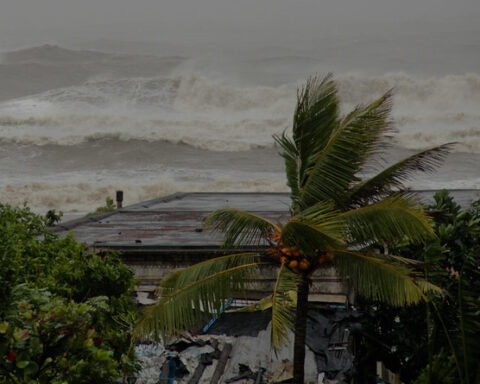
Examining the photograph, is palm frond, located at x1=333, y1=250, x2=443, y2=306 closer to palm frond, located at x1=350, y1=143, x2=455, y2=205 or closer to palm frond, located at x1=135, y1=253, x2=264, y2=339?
palm frond, located at x1=350, y1=143, x2=455, y2=205

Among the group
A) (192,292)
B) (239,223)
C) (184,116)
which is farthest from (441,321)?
(184,116)

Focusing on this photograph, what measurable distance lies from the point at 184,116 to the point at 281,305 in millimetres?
59846

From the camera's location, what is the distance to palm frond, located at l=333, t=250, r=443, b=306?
4922 millimetres

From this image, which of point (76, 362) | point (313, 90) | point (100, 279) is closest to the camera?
point (76, 362)

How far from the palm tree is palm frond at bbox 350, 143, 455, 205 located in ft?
0.04

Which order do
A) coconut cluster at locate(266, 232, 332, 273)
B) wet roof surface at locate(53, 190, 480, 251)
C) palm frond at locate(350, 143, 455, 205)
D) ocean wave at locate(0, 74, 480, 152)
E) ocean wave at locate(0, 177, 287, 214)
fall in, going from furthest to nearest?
ocean wave at locate(0, 74, 480, 152)
ocean wave at locate(0, 177, 287, 214)
wet roof surface at locate(53, 190, 480, 251)
palm frond at locate(350, 143, 455, 205)
coconut cluster at locate(266, 232, 332, 273)

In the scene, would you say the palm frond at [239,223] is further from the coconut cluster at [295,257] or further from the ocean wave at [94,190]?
the ocean wave at [94,190]

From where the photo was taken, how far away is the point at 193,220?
43.3 feet

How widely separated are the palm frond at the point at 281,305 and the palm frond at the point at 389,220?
0.79 metres

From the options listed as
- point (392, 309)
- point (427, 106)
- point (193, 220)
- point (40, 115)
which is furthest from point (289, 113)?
point (392, 309)

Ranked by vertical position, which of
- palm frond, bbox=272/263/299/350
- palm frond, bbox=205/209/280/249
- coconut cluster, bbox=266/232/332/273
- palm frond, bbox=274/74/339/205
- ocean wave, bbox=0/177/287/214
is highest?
palm frond, bbox=274/74/339/205

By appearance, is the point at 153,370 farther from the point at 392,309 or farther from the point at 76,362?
the point at 76,362

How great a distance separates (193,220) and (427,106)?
56.4 meters

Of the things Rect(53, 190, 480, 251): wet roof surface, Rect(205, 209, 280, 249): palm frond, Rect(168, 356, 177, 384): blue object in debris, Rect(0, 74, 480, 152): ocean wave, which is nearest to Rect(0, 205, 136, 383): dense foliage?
Rect(53, 190, 480, 251): wet roof surface
